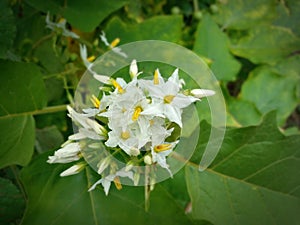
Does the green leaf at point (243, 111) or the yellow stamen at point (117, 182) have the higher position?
the yellow stamen at point (117, 182)

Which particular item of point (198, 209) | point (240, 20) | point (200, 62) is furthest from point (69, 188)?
point (240, 20)

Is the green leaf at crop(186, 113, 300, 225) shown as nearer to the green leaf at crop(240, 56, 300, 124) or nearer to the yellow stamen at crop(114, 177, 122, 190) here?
the yellow stamen at crop(114, 177, 122, 190)

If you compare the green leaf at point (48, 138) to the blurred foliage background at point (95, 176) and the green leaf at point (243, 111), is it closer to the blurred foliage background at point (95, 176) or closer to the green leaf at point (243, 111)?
the blurred foliage background at point (95, 176)

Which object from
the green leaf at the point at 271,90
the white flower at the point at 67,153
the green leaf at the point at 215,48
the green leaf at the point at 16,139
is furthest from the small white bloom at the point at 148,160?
the green leaf at the point at 271,90

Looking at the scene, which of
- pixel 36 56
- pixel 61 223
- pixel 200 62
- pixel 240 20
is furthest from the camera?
pixel 240 20

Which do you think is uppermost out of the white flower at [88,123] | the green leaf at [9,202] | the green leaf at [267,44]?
the white flower at [88,123]

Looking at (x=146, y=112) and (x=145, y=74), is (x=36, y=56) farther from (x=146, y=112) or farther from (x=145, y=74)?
(x=146, y=112)

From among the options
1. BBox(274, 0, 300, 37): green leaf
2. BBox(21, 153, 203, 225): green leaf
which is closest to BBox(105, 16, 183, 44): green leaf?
BBox(21, 153, 203, 225): green leaf
